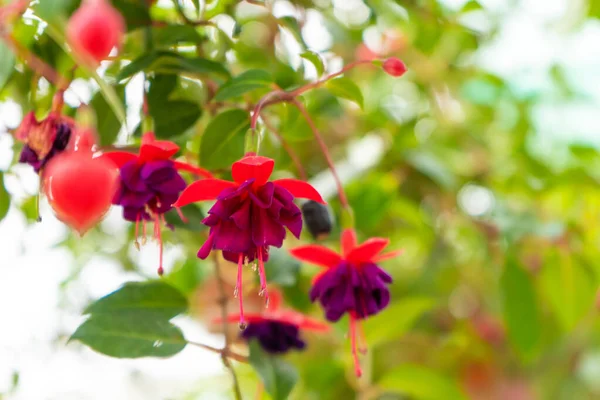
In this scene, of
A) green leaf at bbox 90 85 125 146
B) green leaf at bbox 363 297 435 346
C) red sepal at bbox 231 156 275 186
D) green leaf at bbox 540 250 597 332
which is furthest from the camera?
green leaf at bbox 540 250 597 332

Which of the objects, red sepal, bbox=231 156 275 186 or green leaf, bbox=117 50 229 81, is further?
green leaf, bbox=117 50 229 81

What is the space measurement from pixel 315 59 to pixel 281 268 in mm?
278

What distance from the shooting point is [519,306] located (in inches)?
43.3

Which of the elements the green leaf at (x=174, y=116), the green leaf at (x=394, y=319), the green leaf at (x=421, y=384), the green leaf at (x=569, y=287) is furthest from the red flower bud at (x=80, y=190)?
the green leaf at (x=569, y=287)

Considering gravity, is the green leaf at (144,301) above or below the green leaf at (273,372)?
above

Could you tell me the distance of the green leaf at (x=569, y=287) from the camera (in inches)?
42.6

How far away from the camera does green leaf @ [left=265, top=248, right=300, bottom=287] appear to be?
2.57 ft

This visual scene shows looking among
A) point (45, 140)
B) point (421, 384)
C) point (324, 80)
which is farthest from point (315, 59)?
point (421, 384)

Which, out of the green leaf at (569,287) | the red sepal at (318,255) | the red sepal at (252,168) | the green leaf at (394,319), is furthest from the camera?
the green leaf at (569,287)

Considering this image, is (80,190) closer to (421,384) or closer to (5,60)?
(5,60)

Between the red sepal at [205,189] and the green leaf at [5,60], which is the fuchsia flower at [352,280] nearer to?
the red sepal at [205,189]

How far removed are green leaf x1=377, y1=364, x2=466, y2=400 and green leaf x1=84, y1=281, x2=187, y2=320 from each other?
49cm

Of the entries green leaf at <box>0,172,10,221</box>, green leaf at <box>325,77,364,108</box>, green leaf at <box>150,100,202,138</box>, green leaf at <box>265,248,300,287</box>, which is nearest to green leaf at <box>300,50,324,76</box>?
green leaf at <box>325,77,364,108</box>

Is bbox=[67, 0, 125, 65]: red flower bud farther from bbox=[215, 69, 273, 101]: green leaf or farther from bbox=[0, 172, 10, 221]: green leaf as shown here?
bbox=[0, 172, 10, 221]: green leaf
